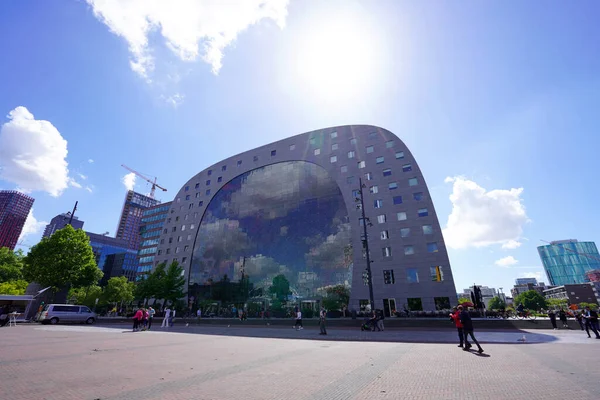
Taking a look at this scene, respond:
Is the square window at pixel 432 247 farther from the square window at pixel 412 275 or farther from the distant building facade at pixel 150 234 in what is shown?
the distant building facade at pixel 150 234

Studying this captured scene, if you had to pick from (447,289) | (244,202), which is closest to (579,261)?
(447,289)

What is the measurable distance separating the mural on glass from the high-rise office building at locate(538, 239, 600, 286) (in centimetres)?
21828

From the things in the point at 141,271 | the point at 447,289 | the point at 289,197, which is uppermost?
the point at 289,197

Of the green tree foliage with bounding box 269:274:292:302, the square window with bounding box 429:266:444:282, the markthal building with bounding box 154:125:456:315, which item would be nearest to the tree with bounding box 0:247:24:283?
the markthal building with bounding box 154:125:456:315

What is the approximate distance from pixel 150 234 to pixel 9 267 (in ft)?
127

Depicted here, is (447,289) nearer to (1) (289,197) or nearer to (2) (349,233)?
(2) (349,233)

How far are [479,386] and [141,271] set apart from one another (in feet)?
337

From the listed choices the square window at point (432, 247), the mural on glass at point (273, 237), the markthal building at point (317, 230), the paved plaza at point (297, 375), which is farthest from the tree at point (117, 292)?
the square window at point (432, 247)

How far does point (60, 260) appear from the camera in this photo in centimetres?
3781

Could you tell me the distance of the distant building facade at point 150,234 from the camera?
9244 centimetres

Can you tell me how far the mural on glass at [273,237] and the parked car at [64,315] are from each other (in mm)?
22282

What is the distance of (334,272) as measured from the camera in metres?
41.7

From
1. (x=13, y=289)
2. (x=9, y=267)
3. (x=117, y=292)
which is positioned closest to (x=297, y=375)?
(x=13, y=289)

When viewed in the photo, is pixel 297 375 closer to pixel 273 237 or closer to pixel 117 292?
pixel 273 237
